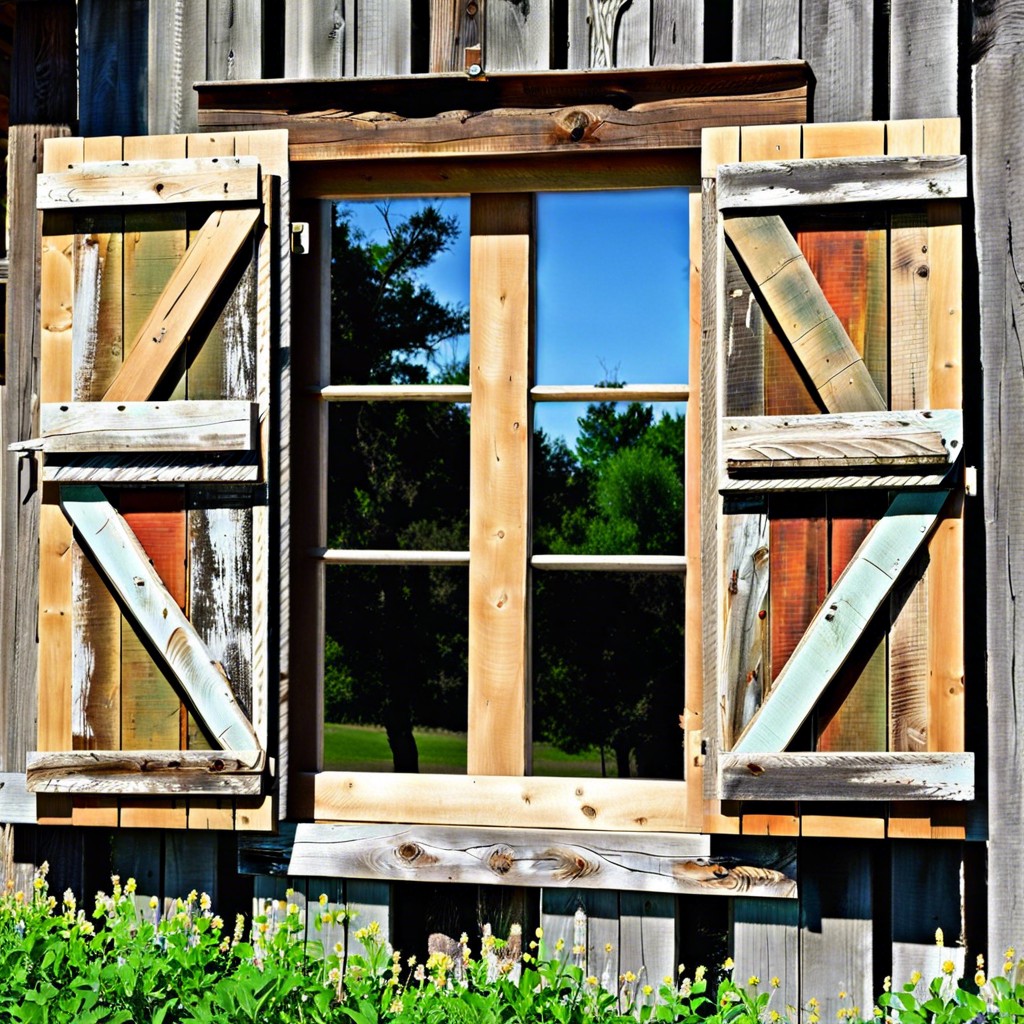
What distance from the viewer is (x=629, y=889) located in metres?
2.80

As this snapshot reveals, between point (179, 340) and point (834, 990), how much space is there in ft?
7.02

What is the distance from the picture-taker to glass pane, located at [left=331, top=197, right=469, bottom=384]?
8.53 m

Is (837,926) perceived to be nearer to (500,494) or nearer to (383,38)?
(500,494)

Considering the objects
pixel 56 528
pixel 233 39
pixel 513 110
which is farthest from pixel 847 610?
pixel 233 39

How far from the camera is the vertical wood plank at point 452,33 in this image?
9.68 feet

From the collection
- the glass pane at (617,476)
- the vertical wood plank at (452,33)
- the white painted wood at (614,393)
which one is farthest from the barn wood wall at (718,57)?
the glass pane at (617,476)

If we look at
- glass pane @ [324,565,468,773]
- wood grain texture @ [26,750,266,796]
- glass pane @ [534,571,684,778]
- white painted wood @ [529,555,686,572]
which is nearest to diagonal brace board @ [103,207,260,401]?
wood grain texture @ [26,750,266,796]

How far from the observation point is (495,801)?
2.89 meters

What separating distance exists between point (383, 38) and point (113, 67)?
0.72 metres

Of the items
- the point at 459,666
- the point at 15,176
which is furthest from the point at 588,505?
the point at 15,176

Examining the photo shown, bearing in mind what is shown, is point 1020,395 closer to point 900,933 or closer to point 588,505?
point 900,933

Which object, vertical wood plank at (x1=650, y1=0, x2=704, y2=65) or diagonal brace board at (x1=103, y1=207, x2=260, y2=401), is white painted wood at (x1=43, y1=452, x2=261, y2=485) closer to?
diagonal brace board at (x1=103, y1=207, x2=260, y2=401)

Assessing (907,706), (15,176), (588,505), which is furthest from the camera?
(588,505)

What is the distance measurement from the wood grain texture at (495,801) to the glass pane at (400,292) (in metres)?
5.53
